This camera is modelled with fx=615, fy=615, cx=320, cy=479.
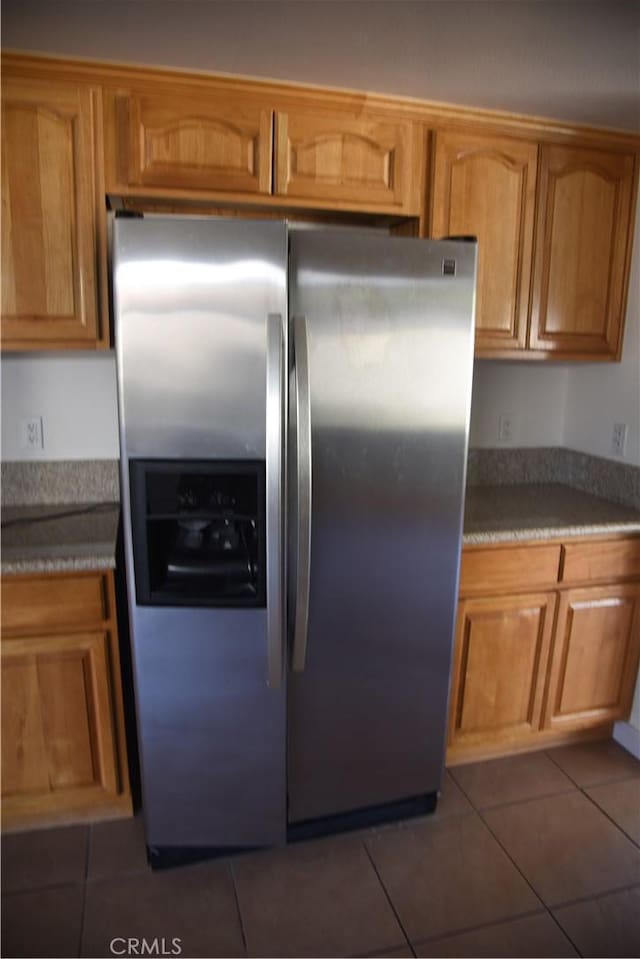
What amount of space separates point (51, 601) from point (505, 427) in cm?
190

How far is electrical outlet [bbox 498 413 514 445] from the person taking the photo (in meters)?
2.65

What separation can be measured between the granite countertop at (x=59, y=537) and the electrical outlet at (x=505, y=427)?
160cm

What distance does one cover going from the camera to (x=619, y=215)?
2.27 meters

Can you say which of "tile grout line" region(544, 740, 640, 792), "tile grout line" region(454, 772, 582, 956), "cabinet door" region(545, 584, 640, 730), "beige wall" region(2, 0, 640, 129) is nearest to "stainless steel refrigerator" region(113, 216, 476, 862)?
"tile grout line" region(454, 772, 582, 956)

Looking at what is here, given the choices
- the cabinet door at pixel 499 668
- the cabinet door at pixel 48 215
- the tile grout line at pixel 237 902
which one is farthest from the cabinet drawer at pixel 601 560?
the cabinet door at pixel 48 215

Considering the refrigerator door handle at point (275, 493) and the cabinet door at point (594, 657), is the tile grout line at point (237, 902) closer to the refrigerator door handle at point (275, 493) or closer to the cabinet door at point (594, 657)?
the refrigerator door handle at point (275, 493)

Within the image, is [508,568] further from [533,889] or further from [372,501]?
[533,889]

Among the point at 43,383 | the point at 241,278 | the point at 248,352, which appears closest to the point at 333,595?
the point at 248,352

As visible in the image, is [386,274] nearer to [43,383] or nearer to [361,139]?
[361,139]

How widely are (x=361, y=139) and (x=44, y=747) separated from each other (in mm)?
2106

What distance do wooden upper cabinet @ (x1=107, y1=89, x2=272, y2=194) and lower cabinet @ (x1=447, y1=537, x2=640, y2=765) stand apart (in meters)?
1.40

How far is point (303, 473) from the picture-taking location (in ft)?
5.08

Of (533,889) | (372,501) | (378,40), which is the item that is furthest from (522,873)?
(378,40)

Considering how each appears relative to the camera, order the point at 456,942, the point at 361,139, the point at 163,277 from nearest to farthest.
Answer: the point at 163,277
the point at 456,942
the point at 361,139
